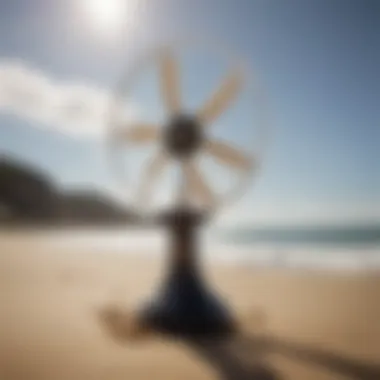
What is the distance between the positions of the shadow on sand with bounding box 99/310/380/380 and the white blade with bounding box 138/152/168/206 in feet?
1.33

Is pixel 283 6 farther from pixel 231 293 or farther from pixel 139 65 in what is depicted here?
pixel 231 293

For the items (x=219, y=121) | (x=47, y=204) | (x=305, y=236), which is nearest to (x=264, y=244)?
(x=305, y=236)

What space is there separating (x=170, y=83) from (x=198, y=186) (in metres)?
0.36

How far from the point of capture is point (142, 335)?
210 cm

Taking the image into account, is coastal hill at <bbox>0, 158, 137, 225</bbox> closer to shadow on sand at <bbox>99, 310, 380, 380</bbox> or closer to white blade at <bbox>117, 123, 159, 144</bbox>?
white blade at <bbox>117, 123, 159, 144</bbox>

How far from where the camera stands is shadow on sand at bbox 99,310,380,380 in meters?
2.06

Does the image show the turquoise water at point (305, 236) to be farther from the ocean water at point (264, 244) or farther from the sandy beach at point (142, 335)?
the sandy beach at point (142, 335)

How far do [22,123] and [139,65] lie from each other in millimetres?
447

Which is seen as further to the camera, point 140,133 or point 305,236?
point 305,236

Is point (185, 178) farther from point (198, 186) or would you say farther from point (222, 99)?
point (222, 99)

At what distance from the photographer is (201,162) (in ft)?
7.03

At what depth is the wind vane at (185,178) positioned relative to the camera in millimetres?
2111

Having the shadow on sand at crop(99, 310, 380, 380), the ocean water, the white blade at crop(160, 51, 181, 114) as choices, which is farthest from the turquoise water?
the white blade at crop(160, 51, 181, 114)

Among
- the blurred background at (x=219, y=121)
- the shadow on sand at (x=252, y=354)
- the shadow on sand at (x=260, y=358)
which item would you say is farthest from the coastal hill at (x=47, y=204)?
the shadow on sand at (x=260, y=358)
